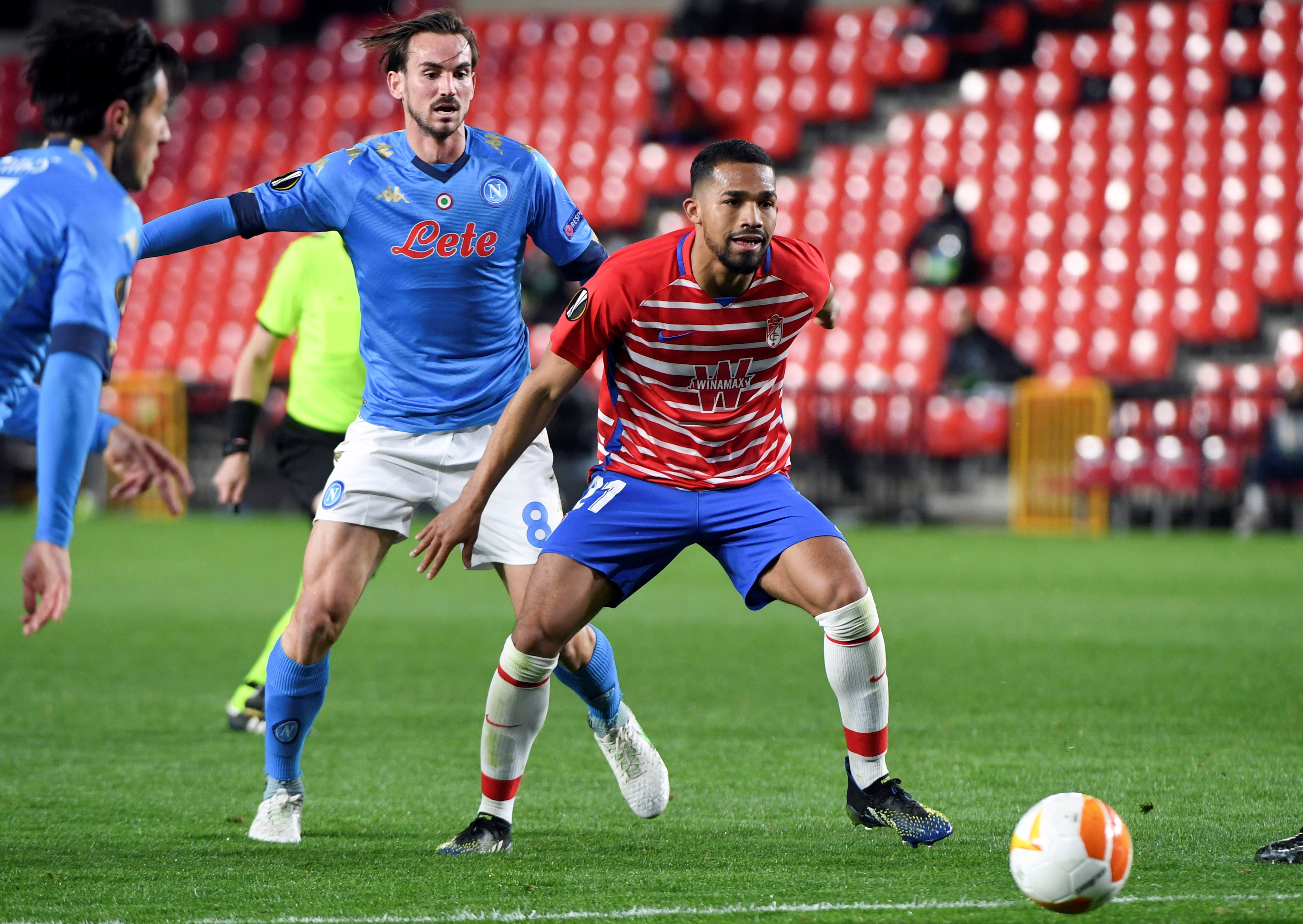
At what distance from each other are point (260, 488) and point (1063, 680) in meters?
13.4

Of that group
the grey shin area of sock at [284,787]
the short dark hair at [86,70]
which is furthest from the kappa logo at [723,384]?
the short dark hair at [86,70]

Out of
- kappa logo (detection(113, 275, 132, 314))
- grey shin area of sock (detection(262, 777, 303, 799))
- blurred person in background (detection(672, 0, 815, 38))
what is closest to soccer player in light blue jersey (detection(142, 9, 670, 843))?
grey shin area of sock (detection(262, 777, 303, 799))

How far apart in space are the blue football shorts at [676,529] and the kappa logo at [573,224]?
816 millimetres

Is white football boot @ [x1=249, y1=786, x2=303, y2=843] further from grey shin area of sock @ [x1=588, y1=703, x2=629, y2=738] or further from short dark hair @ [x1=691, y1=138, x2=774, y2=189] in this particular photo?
short dark hair @ [x1=691, y1=138, x2=774, y2=189]

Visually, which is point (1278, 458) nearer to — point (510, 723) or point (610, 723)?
point (610, 723)

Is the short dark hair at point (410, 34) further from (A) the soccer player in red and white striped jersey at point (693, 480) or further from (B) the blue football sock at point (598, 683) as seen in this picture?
(B) the blue football sock at point (598, 683)

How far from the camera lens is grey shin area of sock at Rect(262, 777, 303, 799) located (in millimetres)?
4648

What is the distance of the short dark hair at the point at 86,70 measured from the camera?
347cm

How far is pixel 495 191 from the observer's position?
486cm

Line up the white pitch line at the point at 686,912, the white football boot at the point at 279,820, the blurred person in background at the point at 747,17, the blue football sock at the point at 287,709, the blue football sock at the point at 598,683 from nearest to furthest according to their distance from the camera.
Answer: the white pitch line at the point at 686,912 → the white football boot at the point at 279,820 → the blue football sock at the point at 287,709 → the blue football sock at the point at 598,683 → the blurred person in background at the point at 747,17

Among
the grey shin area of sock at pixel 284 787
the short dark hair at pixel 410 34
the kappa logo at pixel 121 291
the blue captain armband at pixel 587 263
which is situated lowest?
the grey shin area of sock at pixel 284 787

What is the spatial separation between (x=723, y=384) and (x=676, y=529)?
1.39 ft

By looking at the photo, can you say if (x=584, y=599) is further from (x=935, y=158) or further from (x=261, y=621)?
(x=935, y=158)

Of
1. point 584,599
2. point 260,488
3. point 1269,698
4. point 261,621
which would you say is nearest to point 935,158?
point 260,488
